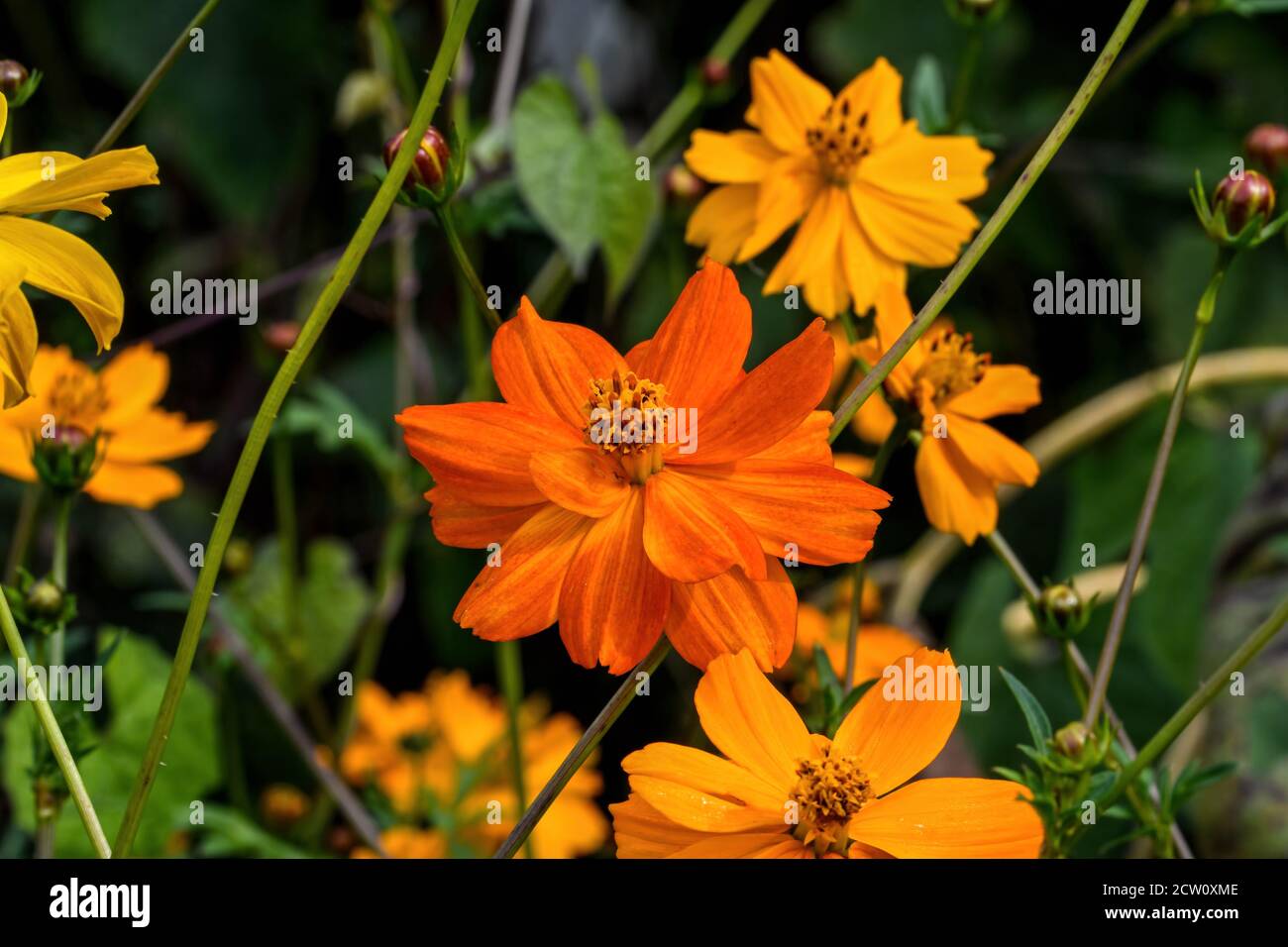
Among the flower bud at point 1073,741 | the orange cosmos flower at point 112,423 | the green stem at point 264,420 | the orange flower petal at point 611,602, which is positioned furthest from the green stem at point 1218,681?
the orange cosmos flower at point 112,423

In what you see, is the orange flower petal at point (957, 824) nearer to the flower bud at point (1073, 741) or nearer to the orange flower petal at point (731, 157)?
the flower bud at point (1073, 741)

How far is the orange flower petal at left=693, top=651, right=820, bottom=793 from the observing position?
0.36m

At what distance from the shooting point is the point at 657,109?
1082 mm

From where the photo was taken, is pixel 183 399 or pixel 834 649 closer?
pixel 834 649

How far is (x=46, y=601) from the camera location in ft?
1.43

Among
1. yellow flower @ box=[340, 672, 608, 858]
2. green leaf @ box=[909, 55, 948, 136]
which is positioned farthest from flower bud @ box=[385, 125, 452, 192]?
yellow flower @ box=[340, 672, 608, 858]

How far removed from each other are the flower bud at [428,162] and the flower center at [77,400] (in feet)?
0.57

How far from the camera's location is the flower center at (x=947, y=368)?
0.45 meters

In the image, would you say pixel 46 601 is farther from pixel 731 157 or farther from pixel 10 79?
pixel 731 157
